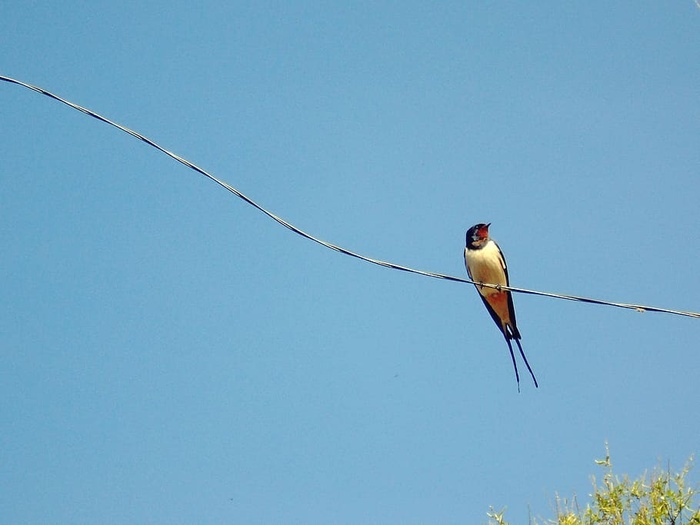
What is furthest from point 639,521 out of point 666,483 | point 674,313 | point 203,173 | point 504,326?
point 203,173

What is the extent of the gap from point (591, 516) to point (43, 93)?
520 cm

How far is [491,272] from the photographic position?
9594mm

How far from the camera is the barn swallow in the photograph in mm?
9531

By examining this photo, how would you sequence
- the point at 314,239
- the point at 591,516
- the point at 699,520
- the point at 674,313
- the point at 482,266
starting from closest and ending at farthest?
1. the point at 674,313
2. the point at 314,239
3. the point at 699,520
4. the point at 591,516
5. the point at 482,266

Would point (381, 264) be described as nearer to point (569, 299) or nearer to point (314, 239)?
point (314, 239)

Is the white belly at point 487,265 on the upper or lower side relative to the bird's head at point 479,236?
lower

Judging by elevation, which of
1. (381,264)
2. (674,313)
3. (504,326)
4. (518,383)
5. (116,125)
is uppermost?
(504,326)

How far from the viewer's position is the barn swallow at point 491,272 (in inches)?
375

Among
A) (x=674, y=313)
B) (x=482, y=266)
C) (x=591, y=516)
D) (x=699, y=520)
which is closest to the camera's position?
(x=674, y=313)

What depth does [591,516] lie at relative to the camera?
7734 mm

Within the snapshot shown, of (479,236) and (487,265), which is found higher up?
(479,236)

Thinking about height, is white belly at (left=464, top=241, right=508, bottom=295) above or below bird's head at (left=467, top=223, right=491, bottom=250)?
below

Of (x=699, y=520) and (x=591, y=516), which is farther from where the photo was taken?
(x=591, y=516)

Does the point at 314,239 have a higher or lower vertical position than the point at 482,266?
lower
